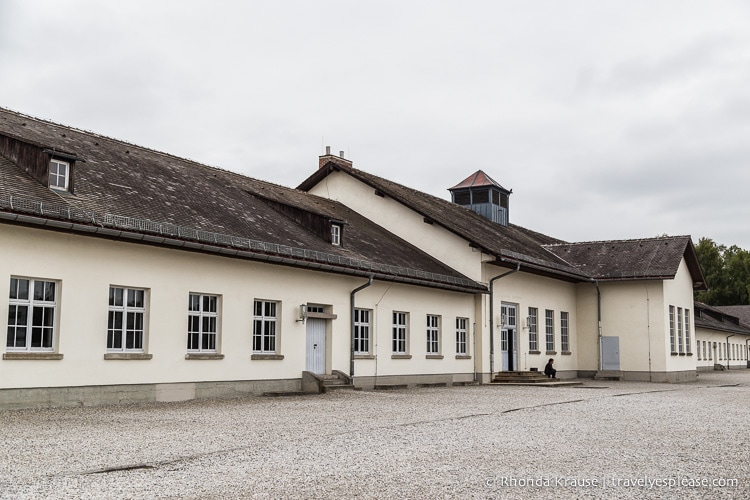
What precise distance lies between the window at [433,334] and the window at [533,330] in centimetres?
608

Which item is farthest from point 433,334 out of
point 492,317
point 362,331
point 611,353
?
point 611,353

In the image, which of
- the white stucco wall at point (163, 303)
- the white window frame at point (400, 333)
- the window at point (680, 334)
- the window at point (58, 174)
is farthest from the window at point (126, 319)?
the window at point (680, 334)

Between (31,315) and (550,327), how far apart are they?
74.4 ft

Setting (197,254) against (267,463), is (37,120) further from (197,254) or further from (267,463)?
(267,463)

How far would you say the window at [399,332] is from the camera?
25062 millimetres

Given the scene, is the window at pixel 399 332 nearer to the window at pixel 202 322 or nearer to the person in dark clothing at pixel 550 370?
the window at pixel 202 322

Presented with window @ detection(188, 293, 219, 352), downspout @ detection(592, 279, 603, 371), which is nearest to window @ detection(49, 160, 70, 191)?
window @ detection(188, 293, 219, 352)

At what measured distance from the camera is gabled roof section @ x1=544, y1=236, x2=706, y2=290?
33.2 m

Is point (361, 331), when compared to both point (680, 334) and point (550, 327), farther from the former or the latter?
point (680, 334)

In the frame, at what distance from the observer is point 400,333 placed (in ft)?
83.1

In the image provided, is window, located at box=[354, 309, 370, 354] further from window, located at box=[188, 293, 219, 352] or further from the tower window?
window, located at box=[188, 293, 219, 352]

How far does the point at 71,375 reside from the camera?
15.7 metres

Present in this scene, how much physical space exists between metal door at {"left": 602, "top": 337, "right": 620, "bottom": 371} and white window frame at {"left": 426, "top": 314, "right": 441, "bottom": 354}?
410 inches

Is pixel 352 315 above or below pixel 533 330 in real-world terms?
above
